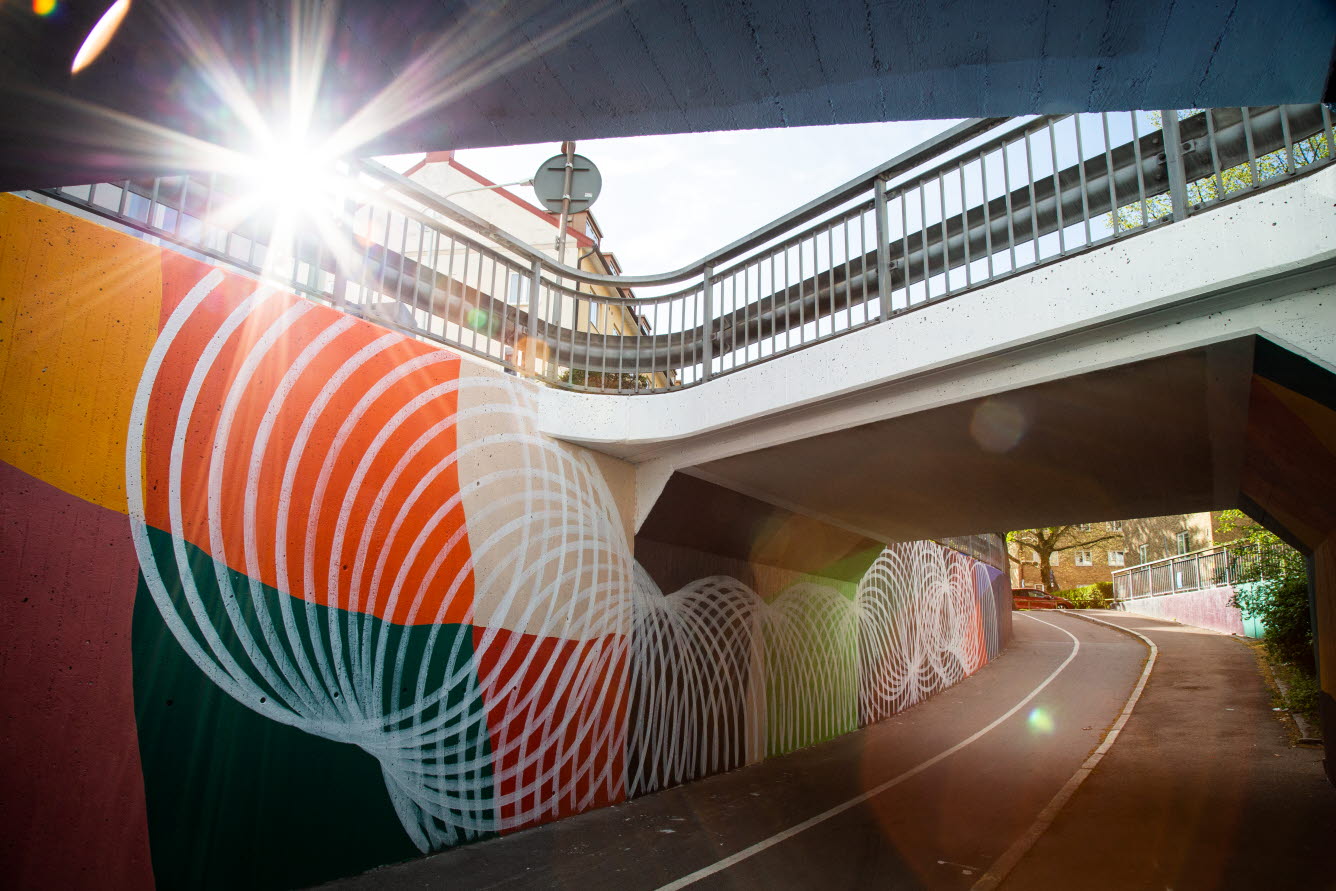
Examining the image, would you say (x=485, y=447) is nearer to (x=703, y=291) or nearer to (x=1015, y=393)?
(x=703, y=291)

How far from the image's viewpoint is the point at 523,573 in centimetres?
656

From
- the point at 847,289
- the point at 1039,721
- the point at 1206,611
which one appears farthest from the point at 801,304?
the point at 1206,611

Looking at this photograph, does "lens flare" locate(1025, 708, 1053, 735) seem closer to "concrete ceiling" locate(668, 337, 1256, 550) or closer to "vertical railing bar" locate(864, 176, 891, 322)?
"concrete ceiling" locate(668, 337, 1256, 550)

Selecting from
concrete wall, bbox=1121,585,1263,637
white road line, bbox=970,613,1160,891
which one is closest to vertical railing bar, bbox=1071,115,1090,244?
white road line, bbox=970,613,1160,891

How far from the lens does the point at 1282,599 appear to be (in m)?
12.0

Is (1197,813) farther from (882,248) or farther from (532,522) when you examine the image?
(532,522)

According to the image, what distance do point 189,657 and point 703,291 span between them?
5317 millimetres

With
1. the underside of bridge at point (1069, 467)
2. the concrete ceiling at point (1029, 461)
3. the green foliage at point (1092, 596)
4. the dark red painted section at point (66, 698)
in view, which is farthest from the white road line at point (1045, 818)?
the green foliage at point (1092, 596)

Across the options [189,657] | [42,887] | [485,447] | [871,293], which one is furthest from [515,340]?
[42,887]

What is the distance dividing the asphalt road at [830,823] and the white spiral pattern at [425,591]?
1.45 ft

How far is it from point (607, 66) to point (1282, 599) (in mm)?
14705

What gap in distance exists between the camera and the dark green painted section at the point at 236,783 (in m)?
4.25

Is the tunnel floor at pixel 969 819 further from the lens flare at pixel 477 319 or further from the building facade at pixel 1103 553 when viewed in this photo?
the building facade at pixel 1103 553

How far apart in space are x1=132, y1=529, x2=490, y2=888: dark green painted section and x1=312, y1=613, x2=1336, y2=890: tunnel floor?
324 millimetres
